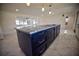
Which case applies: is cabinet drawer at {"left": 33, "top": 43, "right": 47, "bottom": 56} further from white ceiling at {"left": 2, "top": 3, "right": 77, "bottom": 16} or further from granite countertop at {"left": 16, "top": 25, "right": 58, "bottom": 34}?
white ceiling at {"left": 2, "top": 3, "right": 77, "bottom": 16}

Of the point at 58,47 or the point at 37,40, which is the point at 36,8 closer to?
the point at 37,40

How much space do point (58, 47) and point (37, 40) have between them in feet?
1.27

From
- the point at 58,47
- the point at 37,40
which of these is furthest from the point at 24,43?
the point at 58,47

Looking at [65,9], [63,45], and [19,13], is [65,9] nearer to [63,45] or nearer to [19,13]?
[63,45]

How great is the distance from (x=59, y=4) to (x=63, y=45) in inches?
27.5

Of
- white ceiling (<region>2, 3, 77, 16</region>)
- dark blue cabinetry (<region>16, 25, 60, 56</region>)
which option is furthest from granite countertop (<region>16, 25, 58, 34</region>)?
white ceiling (<region>2, 3, 77, 16</region>)

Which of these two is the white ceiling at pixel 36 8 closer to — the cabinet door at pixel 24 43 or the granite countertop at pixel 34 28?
the granite countertop at pixel 34 28

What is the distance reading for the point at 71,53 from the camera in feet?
6.86

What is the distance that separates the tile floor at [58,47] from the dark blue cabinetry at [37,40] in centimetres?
7

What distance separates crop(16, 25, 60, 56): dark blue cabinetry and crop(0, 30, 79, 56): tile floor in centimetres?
7

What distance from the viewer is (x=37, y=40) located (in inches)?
79.4

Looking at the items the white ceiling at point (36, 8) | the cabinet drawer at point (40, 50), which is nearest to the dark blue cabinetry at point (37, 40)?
the cabinet drawer at point (40, 50)

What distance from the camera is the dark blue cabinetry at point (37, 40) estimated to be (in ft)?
6.55

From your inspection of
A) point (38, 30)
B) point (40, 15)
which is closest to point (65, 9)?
point (40, 15)
